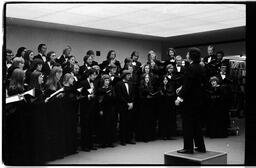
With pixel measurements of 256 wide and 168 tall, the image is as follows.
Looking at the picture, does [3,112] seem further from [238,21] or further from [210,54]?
[238,21]

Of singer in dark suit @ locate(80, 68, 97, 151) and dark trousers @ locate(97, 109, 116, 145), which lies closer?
singer in dark suit @ locate(80, 68, 97, 151)

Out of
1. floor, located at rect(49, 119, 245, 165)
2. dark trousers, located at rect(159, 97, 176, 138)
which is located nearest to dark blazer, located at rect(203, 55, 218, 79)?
dark trousers, located at rect(159, 97, 176, 138)

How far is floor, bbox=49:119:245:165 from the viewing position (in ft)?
12.3

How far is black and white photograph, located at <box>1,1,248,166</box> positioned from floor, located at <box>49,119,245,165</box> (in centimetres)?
1

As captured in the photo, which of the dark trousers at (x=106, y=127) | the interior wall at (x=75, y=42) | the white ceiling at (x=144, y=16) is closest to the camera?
the dark trousers at (x=106, y=127)

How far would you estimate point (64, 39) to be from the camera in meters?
6.58

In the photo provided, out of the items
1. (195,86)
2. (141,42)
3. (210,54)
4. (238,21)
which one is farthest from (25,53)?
(238,21)

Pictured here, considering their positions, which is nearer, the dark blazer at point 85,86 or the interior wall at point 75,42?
the dark blazer at point 85,86

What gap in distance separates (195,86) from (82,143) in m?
1.73

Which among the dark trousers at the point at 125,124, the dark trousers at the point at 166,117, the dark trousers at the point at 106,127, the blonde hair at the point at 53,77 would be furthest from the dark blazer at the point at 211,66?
the blonde hair at the point at 53,77

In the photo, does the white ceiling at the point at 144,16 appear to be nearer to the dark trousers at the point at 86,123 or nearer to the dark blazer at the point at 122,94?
the dark blazer at the point at 122,94

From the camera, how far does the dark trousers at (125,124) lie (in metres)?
4.61

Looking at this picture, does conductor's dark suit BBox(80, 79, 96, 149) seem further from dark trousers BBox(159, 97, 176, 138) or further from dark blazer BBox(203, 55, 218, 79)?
dark blazer BBox(203, 55, 218, 79)

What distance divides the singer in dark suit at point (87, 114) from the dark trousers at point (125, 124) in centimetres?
51
